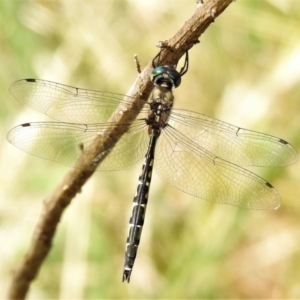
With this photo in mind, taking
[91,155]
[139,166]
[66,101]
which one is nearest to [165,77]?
[91,155]

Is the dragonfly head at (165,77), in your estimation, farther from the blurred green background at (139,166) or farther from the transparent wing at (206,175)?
the blurred green background at (139,166)

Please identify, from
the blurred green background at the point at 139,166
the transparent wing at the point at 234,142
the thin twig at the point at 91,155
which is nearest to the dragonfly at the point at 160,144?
the transparent wing at the point at 234,142

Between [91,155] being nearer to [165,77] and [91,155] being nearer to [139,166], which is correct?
[165,77]

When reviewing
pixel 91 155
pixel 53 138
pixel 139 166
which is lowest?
pixel 91 155

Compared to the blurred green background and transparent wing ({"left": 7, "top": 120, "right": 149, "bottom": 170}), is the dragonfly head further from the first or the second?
the blurred green background

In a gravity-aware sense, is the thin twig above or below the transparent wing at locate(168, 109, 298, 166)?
below

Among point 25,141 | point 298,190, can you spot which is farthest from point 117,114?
point 298,190

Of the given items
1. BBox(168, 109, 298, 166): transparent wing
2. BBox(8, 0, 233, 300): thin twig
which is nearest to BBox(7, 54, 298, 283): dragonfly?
BBox(168, 109, 298, 166): transparent wing

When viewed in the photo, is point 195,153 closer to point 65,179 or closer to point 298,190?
point 65,179
